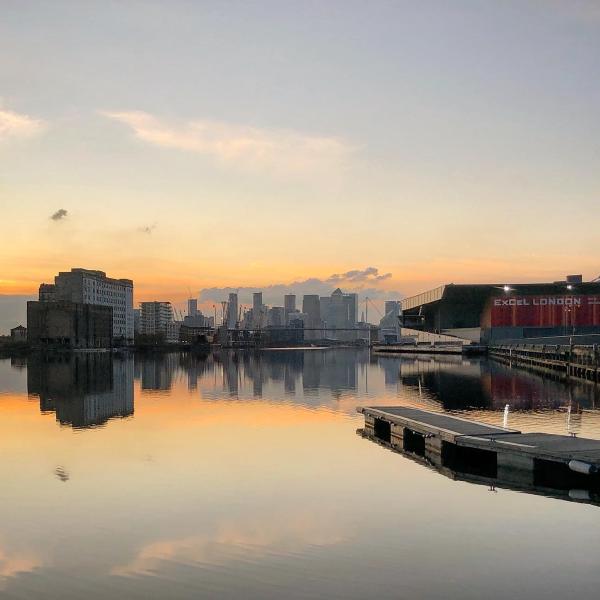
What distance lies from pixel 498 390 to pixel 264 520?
2517 inches

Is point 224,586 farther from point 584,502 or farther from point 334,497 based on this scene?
point 584,502

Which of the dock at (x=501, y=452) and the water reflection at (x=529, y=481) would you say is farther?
the dock at (x=501, y=452)

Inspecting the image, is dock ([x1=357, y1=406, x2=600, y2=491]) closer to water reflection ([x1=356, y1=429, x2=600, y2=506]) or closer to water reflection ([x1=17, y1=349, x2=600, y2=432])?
water reflection ([x1=356, y1=429, x2=600, y2=506])

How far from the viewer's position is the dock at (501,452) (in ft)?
114

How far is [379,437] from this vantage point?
51031 mm

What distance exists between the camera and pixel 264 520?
30016mm

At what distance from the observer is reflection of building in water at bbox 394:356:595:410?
73.4 metres

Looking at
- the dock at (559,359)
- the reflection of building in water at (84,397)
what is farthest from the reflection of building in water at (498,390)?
the reflection of building in water at (84,397)

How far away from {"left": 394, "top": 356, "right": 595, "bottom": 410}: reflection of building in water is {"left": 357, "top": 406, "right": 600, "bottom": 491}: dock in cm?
2464

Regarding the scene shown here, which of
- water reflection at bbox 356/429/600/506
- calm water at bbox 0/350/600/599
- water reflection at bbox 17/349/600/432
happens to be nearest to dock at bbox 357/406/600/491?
water reflection at bbox 356/429/600/506

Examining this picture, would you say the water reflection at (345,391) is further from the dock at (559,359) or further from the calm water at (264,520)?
the calm water at (264,520)

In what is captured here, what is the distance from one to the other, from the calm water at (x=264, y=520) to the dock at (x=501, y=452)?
64.3 inches

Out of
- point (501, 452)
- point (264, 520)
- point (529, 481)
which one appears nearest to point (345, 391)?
point (501, 452)

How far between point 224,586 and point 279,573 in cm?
190
